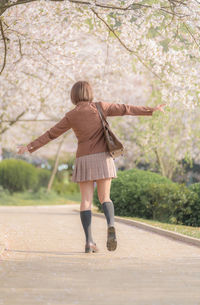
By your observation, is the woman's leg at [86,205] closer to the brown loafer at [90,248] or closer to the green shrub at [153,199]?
the brown loafer at [90,248]

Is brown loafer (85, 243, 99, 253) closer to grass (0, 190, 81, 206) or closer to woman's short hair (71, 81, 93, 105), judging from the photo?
woman's short hair (71, 81, 93, 105)

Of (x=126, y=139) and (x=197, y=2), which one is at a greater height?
(x=197, y=2)

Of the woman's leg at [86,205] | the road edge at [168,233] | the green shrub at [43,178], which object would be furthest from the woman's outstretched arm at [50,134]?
the green shrub at [43,178]

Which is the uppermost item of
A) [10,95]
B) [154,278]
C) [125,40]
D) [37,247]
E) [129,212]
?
[125,40]

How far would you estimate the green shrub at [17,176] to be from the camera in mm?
24141

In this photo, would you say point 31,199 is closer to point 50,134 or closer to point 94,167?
point 50,134

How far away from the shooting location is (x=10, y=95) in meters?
20.1

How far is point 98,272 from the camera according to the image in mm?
5762

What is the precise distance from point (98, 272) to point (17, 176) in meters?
18.8

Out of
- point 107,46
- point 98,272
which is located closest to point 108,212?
point 98,272

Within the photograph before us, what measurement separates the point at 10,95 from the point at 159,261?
14525 mm

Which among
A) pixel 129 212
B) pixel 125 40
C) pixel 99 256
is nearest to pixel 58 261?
pixel 99 256

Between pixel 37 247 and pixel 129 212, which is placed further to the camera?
pixel 129 212

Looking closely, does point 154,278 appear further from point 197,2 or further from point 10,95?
point 10,95
